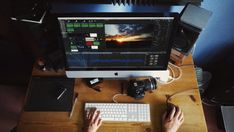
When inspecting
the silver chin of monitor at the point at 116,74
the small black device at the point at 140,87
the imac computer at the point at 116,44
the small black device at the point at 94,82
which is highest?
the imac computer at the point at 116,44

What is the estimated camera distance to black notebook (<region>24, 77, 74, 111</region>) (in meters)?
1.58

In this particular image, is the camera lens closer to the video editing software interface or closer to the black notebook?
the video editing software interface

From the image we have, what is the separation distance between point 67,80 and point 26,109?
0.94 ft

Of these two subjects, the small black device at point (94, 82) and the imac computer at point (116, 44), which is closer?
the imac computer at point (116, 44)

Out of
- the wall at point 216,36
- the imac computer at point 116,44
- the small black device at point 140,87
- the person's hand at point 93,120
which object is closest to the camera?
the imac computer at point 116,44

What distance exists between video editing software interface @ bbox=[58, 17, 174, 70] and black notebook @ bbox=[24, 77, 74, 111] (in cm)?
Result: 18

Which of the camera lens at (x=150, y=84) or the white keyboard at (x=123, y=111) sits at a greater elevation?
the camera lens at (x=150, y=84)

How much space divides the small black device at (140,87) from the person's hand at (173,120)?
17 centimetres

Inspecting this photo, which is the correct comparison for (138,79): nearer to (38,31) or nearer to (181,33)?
(181,33)

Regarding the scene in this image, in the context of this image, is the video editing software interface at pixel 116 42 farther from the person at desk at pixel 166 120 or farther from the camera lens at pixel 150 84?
the person at desk at pixel 166 120

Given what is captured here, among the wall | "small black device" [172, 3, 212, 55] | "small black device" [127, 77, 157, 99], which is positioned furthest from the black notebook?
the wall

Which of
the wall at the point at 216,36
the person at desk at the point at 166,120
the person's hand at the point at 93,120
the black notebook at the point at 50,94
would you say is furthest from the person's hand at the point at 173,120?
the wall at the point at 216,36

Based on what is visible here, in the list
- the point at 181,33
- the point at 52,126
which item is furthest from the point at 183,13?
the point at 52,126

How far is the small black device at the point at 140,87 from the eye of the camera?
1573 mm
